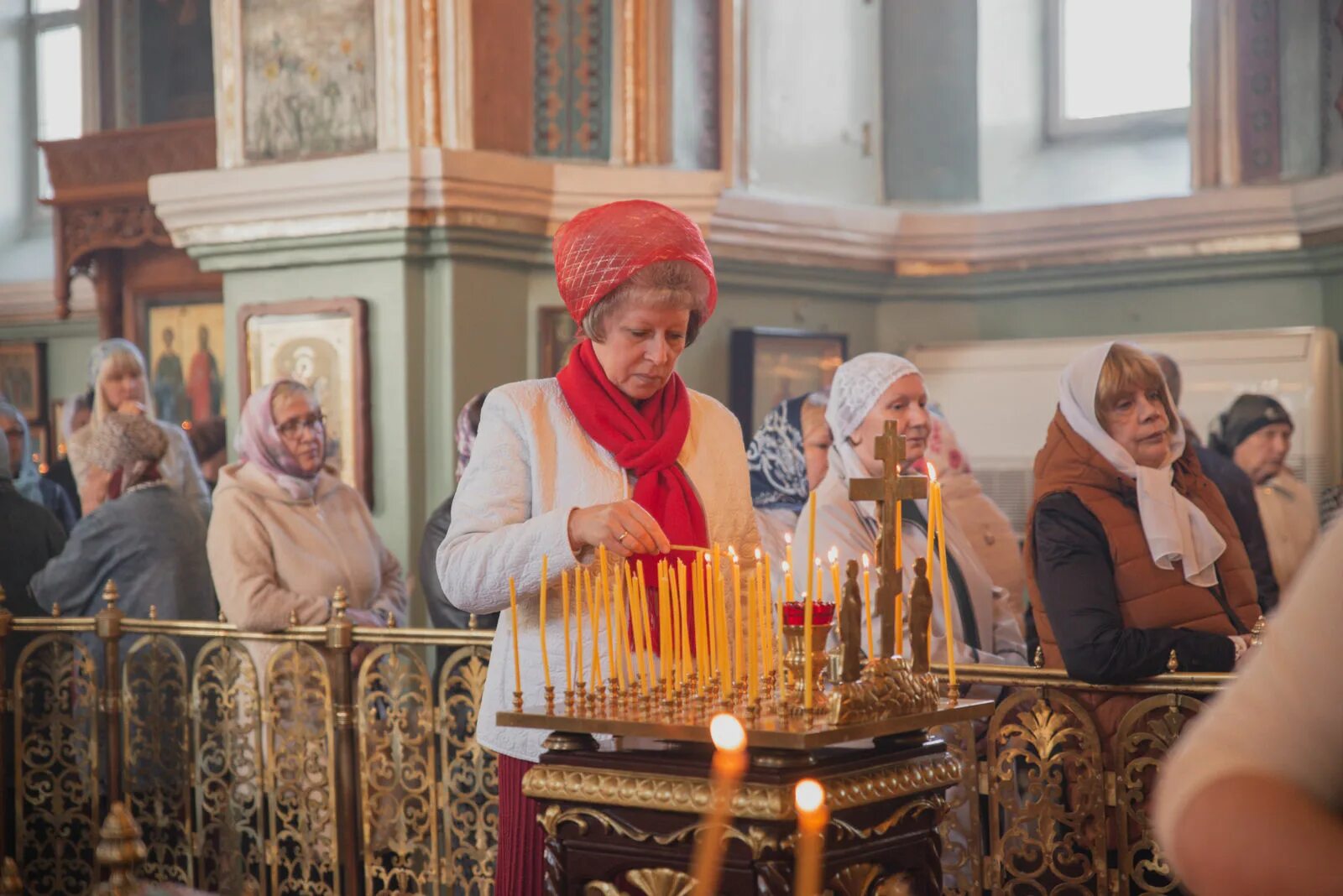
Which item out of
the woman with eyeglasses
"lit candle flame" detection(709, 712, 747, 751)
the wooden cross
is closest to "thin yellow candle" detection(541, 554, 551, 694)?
the wooden cross

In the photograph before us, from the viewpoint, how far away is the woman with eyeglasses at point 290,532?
490cm

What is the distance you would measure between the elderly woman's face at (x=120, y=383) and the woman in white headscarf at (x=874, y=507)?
13.6 ft

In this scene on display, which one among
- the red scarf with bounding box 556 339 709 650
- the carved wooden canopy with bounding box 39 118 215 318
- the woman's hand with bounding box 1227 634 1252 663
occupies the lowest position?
the woman's hand with bounding box 1227 634 1252 663

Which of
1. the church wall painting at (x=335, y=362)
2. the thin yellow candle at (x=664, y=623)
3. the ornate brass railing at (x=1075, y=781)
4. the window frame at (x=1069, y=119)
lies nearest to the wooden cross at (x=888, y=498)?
the thin yellow candle at (x=664, y=623)

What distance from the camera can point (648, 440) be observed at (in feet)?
8.90

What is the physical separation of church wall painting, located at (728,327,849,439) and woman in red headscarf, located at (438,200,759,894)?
538cm

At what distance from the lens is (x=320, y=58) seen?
7.18 meters

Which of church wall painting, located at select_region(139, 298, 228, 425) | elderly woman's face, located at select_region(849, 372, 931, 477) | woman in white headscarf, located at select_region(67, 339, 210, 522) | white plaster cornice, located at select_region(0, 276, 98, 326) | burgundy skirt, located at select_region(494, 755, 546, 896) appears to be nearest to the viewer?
burgundy skirt, located at select_region(494, 755, 546, 896)

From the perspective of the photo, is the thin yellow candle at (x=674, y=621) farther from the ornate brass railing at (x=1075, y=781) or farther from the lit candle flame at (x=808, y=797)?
the lit candle flame at (x=808, y=797)

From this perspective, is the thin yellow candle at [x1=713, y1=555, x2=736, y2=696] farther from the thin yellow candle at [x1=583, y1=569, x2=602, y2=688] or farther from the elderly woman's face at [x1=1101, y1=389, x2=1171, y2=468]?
the elderly woman's face at [x1=1101, y1=389, x2=1171, y2=468]

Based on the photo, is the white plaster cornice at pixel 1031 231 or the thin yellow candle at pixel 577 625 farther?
the white plaster cornice at pixel 1031 231

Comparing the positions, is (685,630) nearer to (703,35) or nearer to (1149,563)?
(1149,563)

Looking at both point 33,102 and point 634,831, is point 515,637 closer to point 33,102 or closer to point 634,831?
point 634,831

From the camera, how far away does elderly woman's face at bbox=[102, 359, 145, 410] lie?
24.8ft
